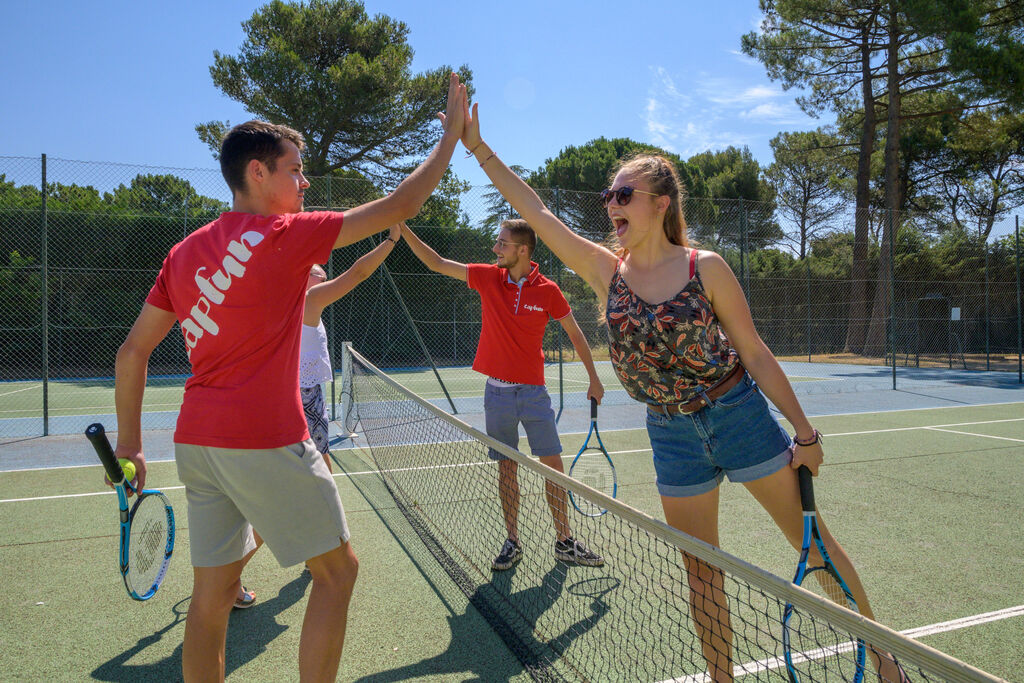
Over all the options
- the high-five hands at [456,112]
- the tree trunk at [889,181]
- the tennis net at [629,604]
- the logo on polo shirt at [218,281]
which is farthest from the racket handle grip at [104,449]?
the tree trunk at [889,181]

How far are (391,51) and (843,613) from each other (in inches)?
1040

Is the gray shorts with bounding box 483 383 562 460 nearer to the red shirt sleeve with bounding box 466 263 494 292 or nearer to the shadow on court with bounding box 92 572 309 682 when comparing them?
the red shirt sleeve with bounding box 466 263 494 292

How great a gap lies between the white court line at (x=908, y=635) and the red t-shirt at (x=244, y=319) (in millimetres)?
1942

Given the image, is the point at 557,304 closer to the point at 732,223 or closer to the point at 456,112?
the point at 456,112

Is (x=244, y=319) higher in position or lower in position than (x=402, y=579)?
higher

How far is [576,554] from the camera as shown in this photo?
4.17m

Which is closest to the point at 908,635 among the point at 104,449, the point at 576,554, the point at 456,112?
the point at 576,554

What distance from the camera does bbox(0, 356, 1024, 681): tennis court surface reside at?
2.96 meters

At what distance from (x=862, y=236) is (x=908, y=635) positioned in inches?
883

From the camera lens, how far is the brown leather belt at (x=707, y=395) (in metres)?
2.28

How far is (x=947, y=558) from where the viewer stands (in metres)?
4.30

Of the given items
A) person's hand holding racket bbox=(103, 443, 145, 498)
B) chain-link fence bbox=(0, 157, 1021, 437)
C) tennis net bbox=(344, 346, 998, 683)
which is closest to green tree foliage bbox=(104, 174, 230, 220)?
chain-link fence bbox=(0, 157, 1021, 437)

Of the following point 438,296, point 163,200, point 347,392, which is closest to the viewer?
point 347,392

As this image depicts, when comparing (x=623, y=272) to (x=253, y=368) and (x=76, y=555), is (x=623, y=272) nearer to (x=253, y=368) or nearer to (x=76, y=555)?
(x=253, y=368)
